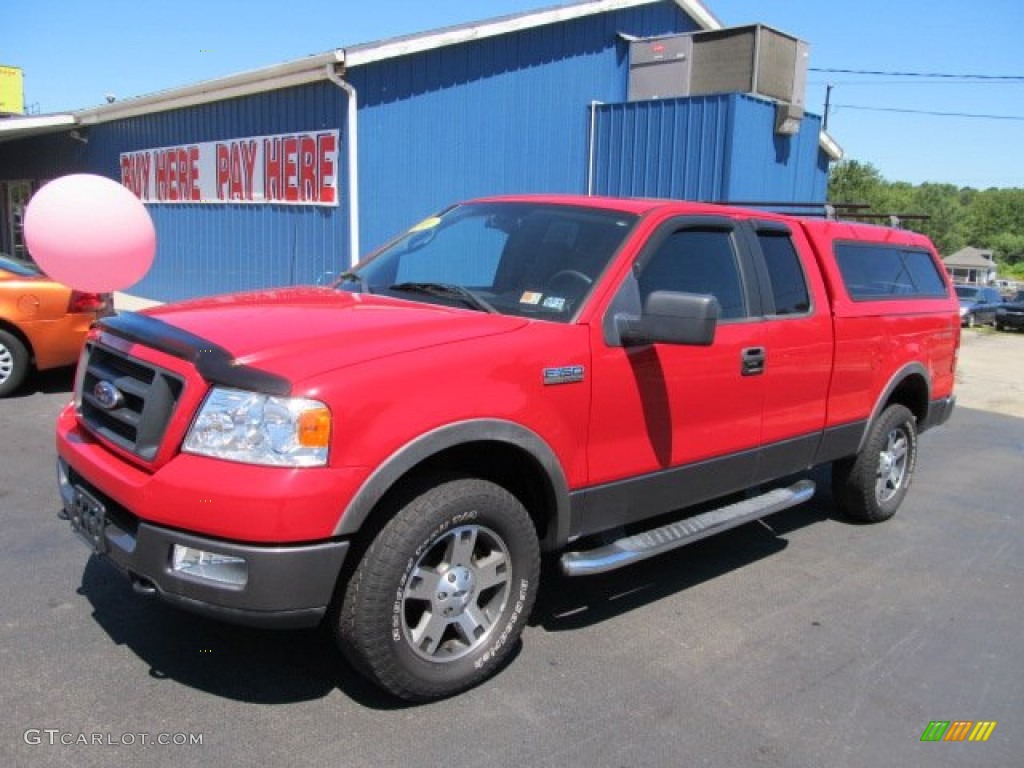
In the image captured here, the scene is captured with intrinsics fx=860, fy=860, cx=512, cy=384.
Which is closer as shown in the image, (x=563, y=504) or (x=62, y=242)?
(x=563, y=504)

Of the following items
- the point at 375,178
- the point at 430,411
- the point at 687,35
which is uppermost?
the point at 687,35

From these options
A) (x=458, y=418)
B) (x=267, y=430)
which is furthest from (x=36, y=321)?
(x=458, y=418)

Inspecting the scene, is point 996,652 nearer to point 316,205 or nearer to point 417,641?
point 417,641

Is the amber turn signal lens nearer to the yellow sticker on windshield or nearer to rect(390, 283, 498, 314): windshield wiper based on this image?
rect(390, 283, 498, 314): windshield wiper

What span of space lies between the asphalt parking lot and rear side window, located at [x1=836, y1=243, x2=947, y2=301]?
159cm

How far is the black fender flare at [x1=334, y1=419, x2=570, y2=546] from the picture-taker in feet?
9.13

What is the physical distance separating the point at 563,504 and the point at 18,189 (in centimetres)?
2058

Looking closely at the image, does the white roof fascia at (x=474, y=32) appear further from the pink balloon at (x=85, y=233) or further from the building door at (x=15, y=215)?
the building door at (x=15, y=215)

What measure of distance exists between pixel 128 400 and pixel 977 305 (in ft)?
103

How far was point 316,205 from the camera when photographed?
11195mm

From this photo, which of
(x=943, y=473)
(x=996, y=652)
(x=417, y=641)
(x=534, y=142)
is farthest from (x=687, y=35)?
(x=417, y=641)

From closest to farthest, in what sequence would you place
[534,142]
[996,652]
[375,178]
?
[996,652], [375,178], [534,142]

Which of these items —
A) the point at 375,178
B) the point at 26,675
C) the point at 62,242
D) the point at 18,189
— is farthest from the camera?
the point at 18,189

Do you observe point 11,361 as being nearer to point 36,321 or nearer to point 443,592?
point 36,321
